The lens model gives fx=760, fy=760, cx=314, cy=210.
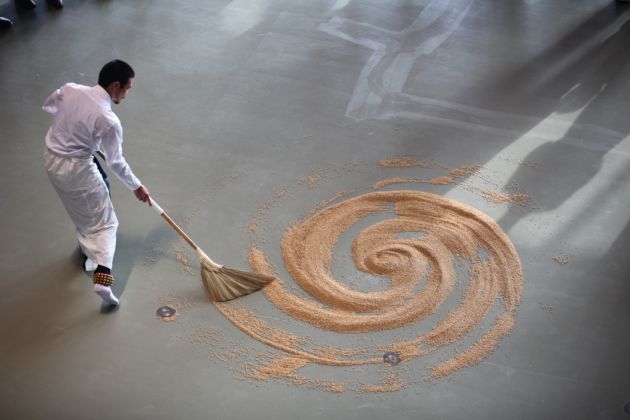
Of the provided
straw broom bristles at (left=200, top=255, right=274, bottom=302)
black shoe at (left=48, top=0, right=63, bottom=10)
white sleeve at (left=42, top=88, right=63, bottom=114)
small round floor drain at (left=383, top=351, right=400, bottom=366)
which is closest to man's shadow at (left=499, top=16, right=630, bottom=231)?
small round floor drain at (left=383, top=351, right=400, bottom=366)

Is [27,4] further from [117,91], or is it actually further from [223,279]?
[223,279]

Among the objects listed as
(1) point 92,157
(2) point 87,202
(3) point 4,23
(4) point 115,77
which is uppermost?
(4) point 115,77

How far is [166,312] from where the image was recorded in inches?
175

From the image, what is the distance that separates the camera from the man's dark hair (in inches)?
163

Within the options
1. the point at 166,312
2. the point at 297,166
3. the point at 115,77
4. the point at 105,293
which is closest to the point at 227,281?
the point at 166,312

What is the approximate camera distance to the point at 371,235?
16.0 feet

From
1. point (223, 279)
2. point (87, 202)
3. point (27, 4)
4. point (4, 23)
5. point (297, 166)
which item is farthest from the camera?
point (27, 4)

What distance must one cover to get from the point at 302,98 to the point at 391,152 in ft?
3.15

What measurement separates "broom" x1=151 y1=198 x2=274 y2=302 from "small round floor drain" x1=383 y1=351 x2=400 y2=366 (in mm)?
866

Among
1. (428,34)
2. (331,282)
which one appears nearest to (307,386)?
(331,282)

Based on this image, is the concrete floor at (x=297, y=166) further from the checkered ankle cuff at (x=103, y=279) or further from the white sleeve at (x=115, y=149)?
the white sleeve at (x=115, y=149)

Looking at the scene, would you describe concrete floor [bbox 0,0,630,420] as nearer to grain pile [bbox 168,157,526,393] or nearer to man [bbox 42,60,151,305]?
grain pile [bbox 168,157,526,393]

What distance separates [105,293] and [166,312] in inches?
14.4

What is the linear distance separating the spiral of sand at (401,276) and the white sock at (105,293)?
628mm
